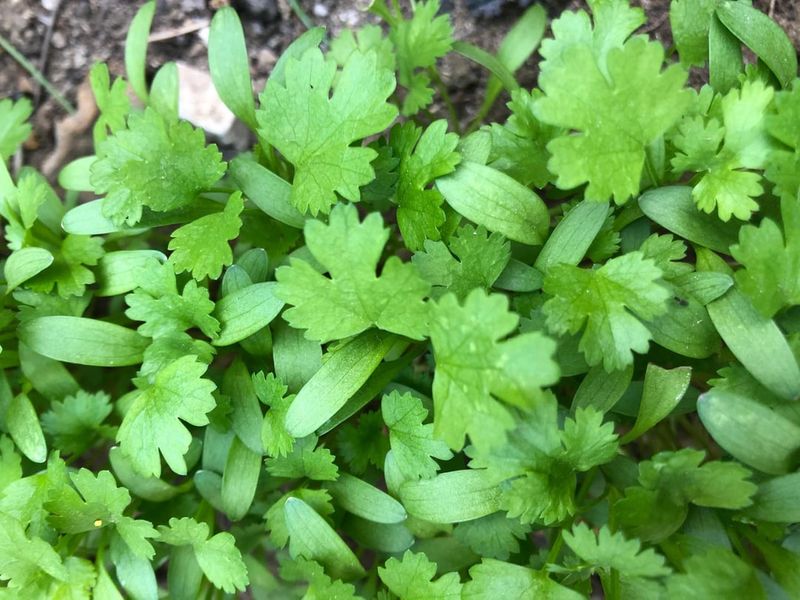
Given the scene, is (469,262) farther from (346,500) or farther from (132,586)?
(132,586)

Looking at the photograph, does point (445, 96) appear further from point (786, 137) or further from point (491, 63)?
point (786, 137)

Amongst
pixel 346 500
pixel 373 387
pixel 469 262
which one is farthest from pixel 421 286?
pixel 346 500

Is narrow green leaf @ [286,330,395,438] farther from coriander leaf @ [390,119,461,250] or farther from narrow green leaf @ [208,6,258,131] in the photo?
narrow green leaf @ [208,6,258,131]

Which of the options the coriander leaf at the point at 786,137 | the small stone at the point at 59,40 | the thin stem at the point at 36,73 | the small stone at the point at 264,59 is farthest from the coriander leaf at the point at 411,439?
the small stone at the point at 59,40

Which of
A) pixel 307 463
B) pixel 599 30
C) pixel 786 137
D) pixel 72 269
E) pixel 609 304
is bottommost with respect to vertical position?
pixel 307 463

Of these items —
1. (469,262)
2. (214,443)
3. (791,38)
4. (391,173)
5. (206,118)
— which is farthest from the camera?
(206,118)

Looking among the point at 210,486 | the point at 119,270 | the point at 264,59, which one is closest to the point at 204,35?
the point at 264,59

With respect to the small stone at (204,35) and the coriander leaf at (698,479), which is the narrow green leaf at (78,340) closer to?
the small stone at (204,35)
